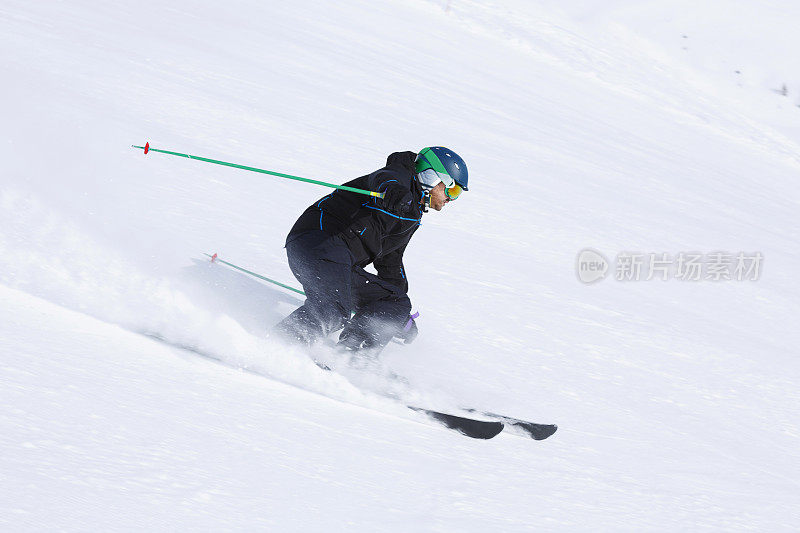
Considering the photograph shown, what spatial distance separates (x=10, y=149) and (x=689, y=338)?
482 centimetres

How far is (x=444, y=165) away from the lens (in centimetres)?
405

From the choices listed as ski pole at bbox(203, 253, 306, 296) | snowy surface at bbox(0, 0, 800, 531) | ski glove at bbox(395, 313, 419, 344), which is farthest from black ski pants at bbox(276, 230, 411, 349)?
ski pole at bbox(203, 253, 306, 296)

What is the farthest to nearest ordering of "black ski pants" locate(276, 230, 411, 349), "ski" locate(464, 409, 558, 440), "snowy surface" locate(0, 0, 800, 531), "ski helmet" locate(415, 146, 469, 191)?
"ski helmet" locate(415, 146, 469, 191), "black ski pants" locate(276, 230, 411, 349), "ski" locate(464, 409, 558, 440), "snowy surface" locate(0, 0, 800, 531)

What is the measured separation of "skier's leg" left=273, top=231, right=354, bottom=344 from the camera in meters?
3.91

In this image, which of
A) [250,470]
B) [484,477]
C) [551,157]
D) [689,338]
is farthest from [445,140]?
[250,470]

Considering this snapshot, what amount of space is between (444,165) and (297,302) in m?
1.26

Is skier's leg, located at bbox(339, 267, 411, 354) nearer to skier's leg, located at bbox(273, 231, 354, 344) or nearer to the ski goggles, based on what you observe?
skier's leg, located at bbox(273, 231, 354, 344)

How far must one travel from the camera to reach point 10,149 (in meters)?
5.07

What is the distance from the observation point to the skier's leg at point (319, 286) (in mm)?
3914

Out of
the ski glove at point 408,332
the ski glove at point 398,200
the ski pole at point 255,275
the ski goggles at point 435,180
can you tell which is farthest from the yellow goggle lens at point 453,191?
the ski pole at point 255,275

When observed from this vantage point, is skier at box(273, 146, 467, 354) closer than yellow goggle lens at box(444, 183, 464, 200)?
Yes

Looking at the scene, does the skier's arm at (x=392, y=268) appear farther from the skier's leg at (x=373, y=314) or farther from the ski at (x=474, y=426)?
the ski at (x=474, y=426)

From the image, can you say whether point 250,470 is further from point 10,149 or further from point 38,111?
point 38,111

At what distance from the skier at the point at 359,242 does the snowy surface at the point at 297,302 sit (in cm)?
25
